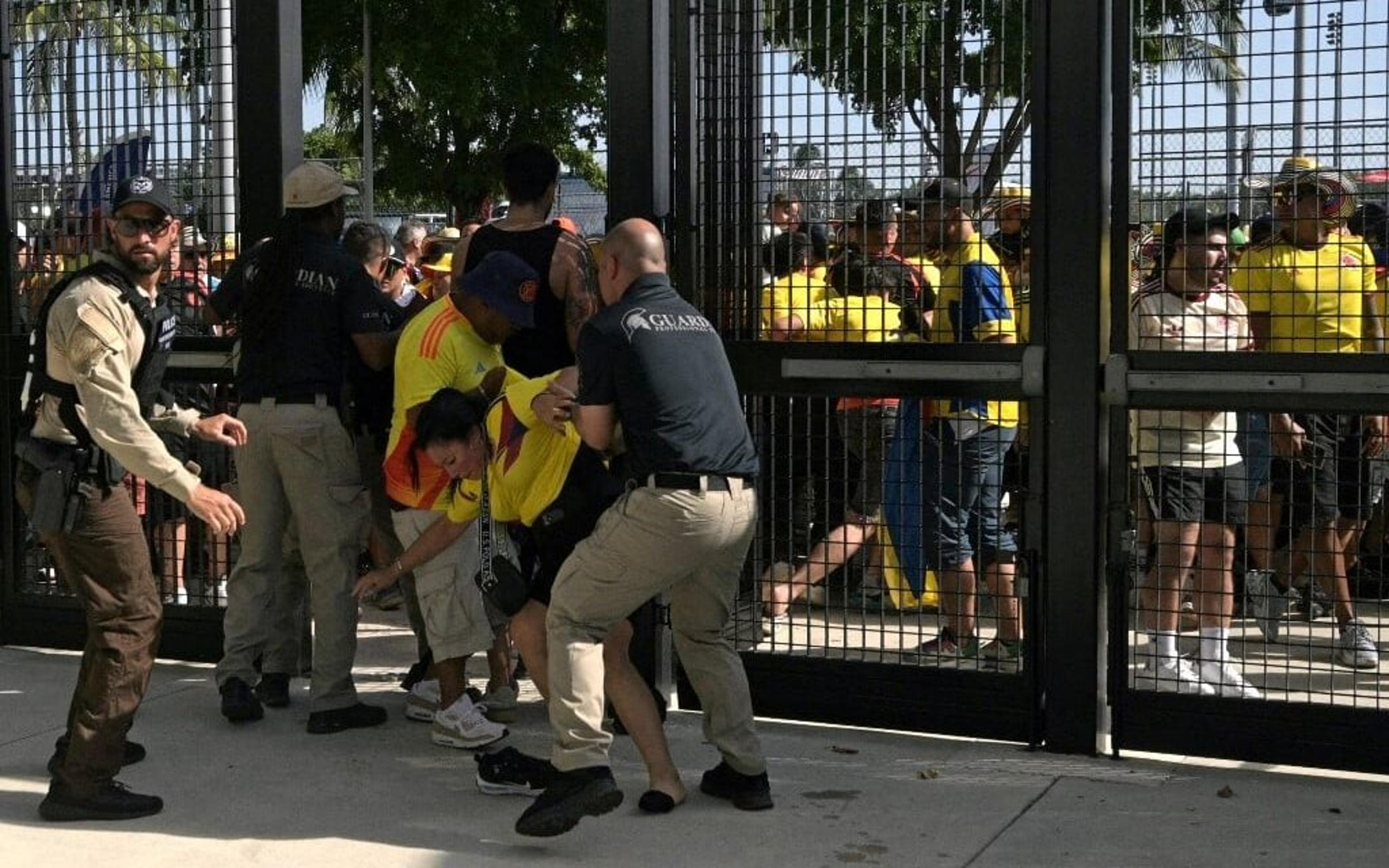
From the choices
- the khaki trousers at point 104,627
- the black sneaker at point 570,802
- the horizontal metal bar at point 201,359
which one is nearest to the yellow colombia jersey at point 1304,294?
the black sneaker at point 570,802

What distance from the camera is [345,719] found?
6.77 metres

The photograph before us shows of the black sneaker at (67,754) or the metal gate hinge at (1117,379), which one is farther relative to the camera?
the metal gate hinge at (1117,379)

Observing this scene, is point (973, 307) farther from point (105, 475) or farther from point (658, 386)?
point (105, 475)

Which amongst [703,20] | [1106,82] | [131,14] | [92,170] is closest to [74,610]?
[92,170]

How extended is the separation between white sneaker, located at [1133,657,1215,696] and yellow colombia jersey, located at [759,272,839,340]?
168 cm

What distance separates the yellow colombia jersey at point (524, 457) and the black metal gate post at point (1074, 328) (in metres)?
1.69

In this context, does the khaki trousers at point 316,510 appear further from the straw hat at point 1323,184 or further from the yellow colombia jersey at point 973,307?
the straw hat at point 1323,184

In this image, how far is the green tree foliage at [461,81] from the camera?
26750 mm

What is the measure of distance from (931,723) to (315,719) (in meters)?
2.20

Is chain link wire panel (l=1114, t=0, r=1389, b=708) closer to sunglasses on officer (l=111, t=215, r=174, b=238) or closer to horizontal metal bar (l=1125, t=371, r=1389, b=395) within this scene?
horizontal metal bar (l=1125, t=371, r=1389, b=395)

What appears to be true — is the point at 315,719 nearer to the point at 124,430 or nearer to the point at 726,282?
the point at 124,430

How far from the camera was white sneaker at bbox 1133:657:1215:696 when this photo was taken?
20.3 feet

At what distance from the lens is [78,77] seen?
8078 mm

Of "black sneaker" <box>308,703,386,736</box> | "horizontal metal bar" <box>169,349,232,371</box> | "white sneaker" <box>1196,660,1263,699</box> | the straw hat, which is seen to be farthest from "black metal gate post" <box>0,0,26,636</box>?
the straw hat
